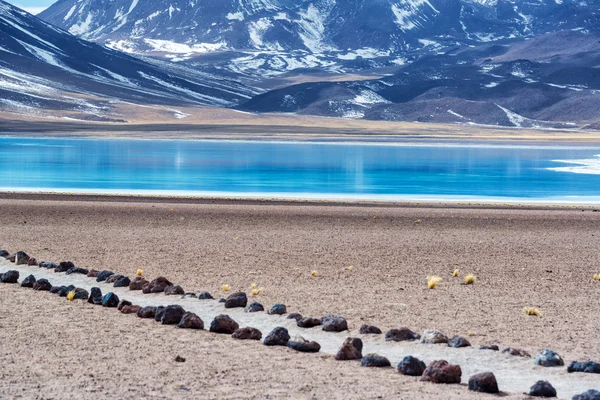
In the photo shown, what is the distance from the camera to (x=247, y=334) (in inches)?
385

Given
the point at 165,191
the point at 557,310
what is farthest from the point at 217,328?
the point at 165,191

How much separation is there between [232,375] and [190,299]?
3811 mm

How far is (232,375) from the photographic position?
8.27 m

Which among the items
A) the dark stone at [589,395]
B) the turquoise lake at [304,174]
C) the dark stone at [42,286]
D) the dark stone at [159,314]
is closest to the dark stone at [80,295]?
the dark stone at [42,286]

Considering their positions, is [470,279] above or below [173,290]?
below

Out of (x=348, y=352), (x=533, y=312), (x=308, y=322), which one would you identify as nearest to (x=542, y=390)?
(x=348, y=352)

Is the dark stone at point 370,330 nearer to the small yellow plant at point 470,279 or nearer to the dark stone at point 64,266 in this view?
the small yellow plant at point 470,279

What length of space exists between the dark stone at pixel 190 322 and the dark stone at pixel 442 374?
9.42 ft

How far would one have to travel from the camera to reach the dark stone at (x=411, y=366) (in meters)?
8.33

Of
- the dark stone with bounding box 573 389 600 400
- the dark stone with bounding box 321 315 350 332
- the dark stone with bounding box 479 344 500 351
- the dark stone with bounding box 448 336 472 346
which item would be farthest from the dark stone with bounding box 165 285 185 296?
the dark stone with bounding box 573 389 600 400

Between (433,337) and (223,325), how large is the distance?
200 centimetres

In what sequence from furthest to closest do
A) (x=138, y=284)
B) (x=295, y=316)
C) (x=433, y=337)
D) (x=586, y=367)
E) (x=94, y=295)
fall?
(x=138, y=284), (x=94, y=295), (x=295, y=316), (x=433, y=337), (x=586, y=367)

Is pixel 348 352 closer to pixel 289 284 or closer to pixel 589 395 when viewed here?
pixel 589 395

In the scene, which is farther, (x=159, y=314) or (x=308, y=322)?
(x=159, y=314)
